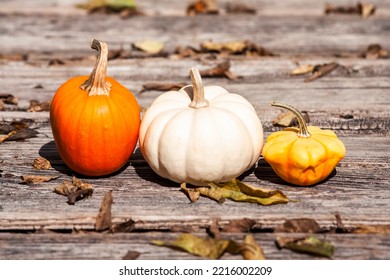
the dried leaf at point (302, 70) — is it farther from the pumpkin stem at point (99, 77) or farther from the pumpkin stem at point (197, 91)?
the pumpkin stem at point (99, 77)

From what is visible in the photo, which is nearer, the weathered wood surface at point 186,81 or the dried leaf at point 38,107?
the weathered wood surface at point 186,81

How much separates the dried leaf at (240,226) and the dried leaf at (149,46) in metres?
2.50

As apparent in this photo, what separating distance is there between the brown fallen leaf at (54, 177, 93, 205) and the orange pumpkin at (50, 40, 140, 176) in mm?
80

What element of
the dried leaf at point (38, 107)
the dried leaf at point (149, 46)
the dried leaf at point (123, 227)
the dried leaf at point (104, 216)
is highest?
the dried leaf at point (149, 46)

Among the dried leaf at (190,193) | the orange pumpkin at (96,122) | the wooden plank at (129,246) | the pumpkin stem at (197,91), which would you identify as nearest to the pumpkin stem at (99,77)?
the orange pumpkin at (96,122)

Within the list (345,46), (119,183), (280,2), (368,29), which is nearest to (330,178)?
(119,183)

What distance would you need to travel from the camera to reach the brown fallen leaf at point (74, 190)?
279 cm

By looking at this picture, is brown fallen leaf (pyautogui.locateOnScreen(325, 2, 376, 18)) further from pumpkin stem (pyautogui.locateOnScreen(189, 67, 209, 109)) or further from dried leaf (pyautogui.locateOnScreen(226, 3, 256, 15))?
pumpkin stem (pyautogui.locateOnScreen(189, 67, 209, 109))

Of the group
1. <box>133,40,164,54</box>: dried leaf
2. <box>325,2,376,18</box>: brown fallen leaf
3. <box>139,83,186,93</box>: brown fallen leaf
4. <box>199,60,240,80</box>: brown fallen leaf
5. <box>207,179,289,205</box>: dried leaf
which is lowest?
<box>207,179,289,205</box>: dried leaf

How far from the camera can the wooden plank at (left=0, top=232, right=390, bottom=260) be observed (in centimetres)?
242

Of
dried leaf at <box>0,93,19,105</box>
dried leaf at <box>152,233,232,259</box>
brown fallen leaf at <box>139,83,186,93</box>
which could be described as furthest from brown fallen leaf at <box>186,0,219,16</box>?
dried leaf at <box>152,233,232,259</box>

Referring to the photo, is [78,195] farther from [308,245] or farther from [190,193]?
[308,245]
